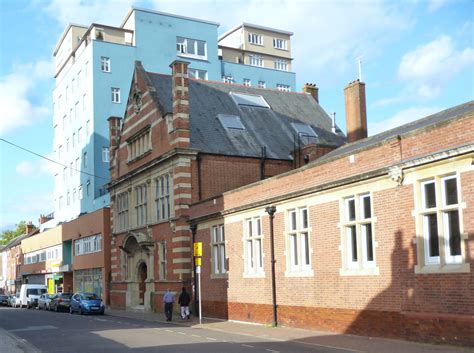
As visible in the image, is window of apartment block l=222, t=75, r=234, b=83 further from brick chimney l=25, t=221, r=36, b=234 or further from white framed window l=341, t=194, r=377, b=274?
brick chimney l=25, t=221, r=36, b=234

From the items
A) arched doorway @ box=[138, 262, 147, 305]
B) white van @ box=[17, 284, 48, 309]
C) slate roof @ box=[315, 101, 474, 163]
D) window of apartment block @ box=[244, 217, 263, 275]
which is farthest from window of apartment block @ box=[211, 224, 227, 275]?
white van @ box=[17, 284, 48, 309]

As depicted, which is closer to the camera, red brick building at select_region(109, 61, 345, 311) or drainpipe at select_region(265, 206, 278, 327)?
drainpipe at select_region(265, 206, 278, 327)

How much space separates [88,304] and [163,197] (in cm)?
901

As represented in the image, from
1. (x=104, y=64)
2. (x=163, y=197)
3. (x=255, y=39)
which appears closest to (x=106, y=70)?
(x=104, y=64)

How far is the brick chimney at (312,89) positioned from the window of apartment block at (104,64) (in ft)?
70.2

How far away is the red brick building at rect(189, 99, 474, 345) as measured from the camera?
16.2 m

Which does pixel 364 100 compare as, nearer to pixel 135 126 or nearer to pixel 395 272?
pixel 135 126

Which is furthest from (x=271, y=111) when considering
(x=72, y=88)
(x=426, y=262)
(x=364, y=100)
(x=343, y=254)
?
(x=72, y=88)

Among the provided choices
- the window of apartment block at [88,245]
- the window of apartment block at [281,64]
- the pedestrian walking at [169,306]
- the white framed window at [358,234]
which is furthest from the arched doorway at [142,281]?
the window of apartment block at [281,64]

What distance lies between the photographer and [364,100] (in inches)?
1421

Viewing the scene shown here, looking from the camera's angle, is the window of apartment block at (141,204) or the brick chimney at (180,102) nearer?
the brick chimney at (180,102)

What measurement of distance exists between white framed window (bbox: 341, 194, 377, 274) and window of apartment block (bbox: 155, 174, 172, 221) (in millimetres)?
16844

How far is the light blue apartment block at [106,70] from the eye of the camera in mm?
59906

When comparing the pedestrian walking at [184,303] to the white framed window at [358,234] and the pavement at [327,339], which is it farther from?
the white framed window at [358,234]
